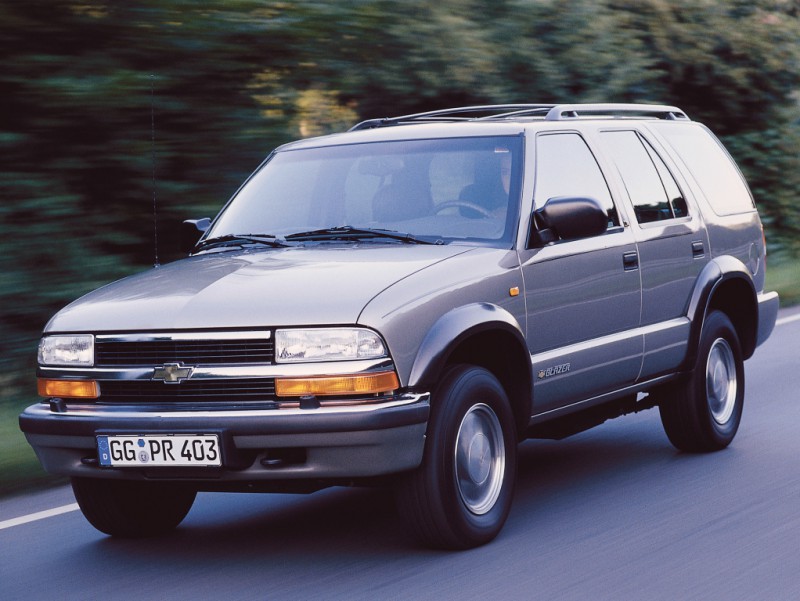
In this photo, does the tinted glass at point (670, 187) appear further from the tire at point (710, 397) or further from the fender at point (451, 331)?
the fender at point (451, 331)

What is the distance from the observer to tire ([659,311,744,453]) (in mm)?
7348

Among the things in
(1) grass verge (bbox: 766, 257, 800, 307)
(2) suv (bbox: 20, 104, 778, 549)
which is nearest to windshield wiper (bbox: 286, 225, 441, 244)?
(2) suv (bbox: 20, 104, 778, 549)

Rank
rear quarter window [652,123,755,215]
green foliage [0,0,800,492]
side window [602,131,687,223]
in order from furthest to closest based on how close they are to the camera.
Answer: green foliage [0,0,800,492] → rear quarter window [652,123,755,215] → side window [602,131,687,223]

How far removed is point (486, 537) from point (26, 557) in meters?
1.92

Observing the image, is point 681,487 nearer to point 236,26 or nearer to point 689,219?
point 689,219

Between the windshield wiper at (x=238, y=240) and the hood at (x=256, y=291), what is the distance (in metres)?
0.24

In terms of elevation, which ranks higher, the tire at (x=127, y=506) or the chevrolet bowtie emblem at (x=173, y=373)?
the chevrolet bowtie emblem at (x=173, y=373)

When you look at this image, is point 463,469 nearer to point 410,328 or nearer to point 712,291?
point 410,328

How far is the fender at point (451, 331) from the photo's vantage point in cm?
517

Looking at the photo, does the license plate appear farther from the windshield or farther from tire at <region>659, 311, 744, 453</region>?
tire at <region>659, 311, 744, 453</region>

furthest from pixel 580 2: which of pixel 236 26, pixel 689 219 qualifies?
pixel 689 219

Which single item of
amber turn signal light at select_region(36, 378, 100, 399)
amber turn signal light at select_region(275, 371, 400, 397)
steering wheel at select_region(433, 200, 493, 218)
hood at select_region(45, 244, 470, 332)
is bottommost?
amber turn signal light at select_region(36, 378, 100, 399)

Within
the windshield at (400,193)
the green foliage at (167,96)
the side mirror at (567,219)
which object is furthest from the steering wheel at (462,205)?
the green foliage at (167,96)

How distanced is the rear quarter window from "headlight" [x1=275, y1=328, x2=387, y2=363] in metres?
3.26
